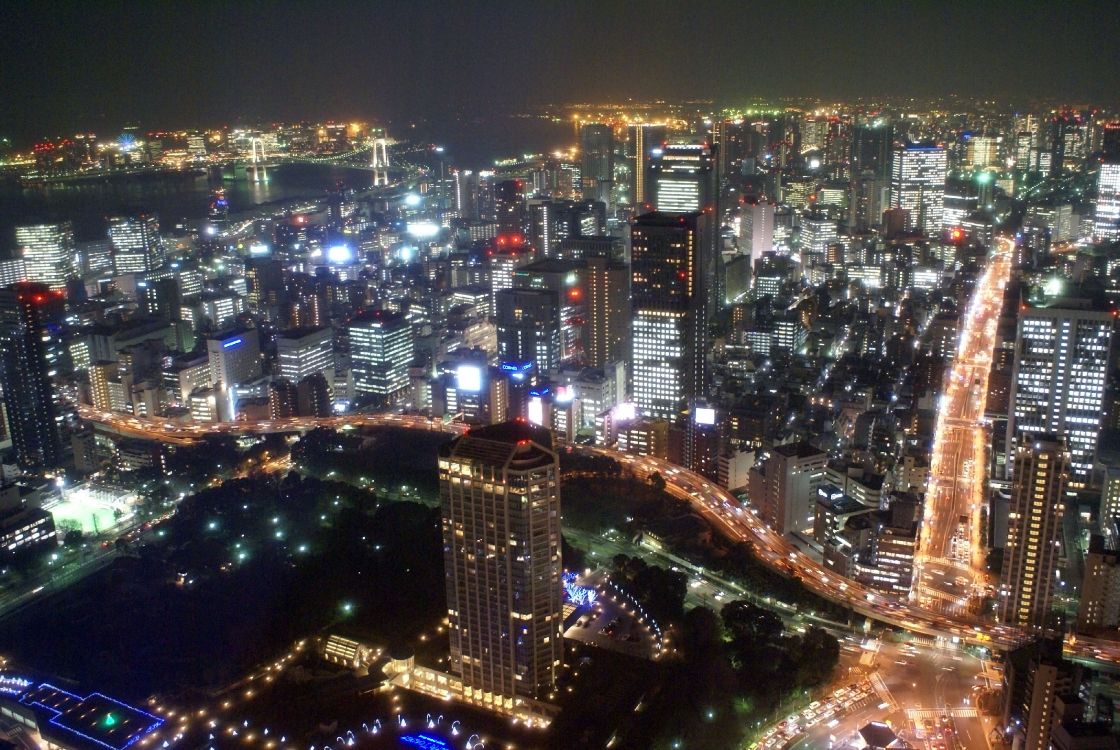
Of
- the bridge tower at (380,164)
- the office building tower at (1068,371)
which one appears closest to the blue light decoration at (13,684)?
the office building tower at (1068,371)

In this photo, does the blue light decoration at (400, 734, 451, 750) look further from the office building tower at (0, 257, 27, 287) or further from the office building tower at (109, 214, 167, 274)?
the office building tower at (109, 214, 167, 274)

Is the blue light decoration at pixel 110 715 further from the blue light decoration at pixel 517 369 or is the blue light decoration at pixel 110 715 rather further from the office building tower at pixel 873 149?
the office building tower at pixel 873 149

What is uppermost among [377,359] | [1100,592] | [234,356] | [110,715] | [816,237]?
[816,237]

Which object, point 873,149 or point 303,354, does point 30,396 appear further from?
point 873,149

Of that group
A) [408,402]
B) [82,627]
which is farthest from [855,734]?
[408,402]

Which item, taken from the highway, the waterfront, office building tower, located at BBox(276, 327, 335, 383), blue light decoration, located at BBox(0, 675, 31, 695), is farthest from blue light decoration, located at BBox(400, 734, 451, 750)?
the waterfront

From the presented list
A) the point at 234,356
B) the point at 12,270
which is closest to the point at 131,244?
the point at 12,270
